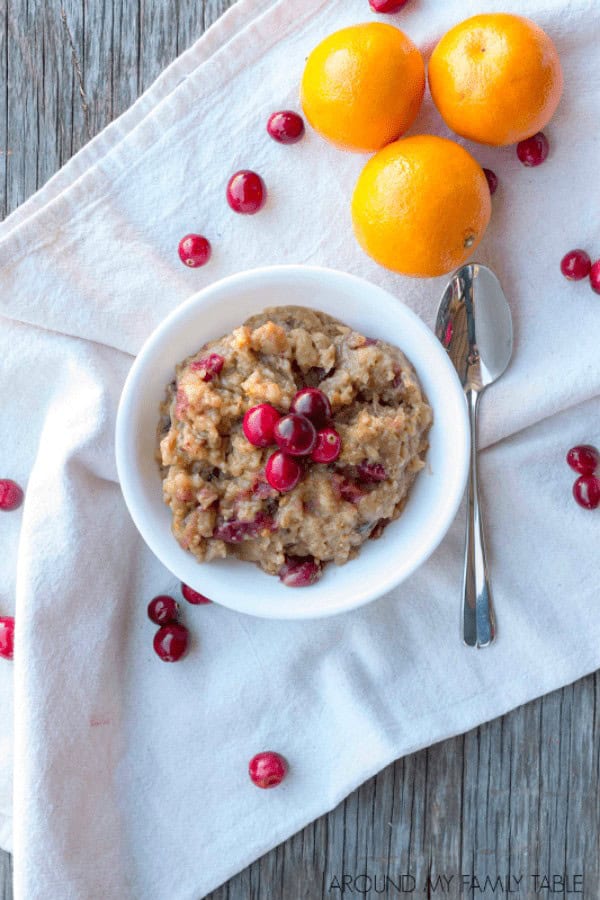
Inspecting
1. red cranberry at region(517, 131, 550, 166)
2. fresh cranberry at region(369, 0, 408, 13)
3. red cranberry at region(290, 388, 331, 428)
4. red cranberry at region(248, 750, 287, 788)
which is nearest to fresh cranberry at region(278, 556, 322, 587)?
red cranberry at region(290, 388, 331, 428)

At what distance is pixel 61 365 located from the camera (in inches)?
95.7

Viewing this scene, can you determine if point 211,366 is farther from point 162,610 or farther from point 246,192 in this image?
point 162,610

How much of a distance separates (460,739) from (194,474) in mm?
1149

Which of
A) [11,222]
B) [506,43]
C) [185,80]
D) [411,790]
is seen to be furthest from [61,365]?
[411,790]

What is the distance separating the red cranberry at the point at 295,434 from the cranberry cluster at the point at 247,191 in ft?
2.35

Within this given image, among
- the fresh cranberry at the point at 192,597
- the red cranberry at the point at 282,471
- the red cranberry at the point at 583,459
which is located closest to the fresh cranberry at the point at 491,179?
the red cranberry at the point at 583,459

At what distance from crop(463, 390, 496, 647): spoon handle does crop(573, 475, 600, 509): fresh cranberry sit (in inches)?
11.1

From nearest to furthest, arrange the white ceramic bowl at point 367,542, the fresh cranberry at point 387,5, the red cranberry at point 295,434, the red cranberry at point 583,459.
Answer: the red cranberry at point 295,434, the white ceramic bowl at point 367,542, the fresh cranberry at point 387,5, the red cranberry at point 583,459

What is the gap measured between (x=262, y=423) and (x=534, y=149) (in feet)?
3.61

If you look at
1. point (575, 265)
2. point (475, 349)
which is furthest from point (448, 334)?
point (575, 265)

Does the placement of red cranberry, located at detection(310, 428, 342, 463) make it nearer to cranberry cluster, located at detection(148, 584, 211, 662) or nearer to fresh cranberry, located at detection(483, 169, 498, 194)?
cranberry cluster, located at detection(148, 584, 211, 662)

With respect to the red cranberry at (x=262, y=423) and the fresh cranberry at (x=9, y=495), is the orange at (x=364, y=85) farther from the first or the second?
the fresh cranberry at (x=9, y=495)

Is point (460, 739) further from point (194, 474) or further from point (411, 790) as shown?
point (194, 474)

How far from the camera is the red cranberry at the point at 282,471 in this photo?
1.88 m
